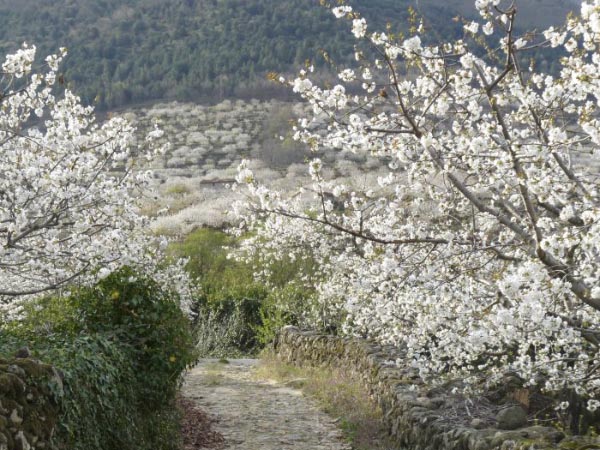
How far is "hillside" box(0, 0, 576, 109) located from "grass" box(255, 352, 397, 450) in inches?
1596

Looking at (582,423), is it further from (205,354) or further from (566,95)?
(205,354)

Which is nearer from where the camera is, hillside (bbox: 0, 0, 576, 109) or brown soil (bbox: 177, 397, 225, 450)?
brown soil (bbox: 177, 397, 225, 450)

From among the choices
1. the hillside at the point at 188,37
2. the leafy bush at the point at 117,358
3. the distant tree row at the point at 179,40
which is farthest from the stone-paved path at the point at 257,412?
the distant tree row at the point at 179,40

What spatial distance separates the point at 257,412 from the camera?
10461mm

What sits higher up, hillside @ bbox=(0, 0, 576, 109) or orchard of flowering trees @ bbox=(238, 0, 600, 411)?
hillside @ bbox=(0, 0, 576, 109)

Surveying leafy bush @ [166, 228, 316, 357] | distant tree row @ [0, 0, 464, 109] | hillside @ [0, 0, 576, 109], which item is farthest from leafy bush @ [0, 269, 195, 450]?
distant tree row @ [0, 0, 464, 109]

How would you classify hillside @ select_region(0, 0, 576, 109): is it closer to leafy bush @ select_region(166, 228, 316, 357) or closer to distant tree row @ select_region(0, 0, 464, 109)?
distant tree row @ select_region(0, 0, 464, 109)

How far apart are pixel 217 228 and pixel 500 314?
25.1 metres

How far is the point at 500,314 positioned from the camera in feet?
13.8

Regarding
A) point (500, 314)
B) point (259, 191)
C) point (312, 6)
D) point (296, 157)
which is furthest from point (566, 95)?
point (312, 6)

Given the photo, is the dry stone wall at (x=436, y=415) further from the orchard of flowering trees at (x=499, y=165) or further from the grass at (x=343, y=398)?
the orchard of flowering trees at (x=499, y=165)

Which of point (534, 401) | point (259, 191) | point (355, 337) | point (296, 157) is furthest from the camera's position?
point (296, 157)

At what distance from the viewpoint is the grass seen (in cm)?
862

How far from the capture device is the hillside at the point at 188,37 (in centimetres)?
5628
